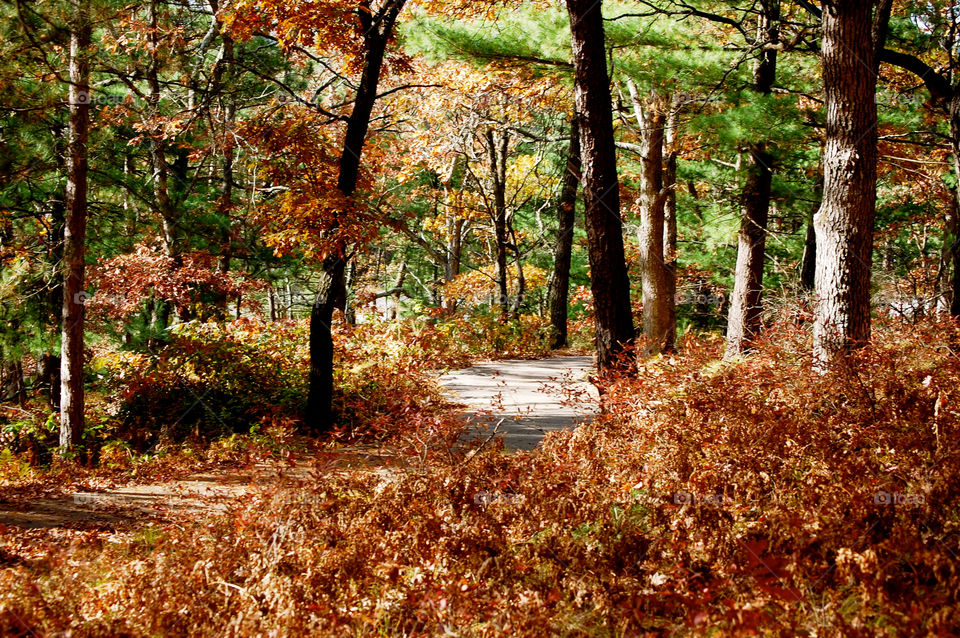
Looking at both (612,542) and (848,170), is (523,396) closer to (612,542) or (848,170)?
(848,170)

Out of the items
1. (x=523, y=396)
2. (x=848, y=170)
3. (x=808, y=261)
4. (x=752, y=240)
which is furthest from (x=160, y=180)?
(x=808, y=261)

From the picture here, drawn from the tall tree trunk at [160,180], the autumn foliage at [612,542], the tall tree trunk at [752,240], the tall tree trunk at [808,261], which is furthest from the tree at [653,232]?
the tall tree trunk at [160,180]

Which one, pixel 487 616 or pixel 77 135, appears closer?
pixel 487 616

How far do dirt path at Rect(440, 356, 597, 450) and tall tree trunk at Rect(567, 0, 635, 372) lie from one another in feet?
2.69

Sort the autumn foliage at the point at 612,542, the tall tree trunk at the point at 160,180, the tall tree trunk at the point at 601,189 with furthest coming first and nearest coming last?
the tall tree trunk at the point at 160,180, the tall tree trunk at the point at 601,189, the autumn foliage at the point at 612,542

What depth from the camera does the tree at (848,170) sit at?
6.62m

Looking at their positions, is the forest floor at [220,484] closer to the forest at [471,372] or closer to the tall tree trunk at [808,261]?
the forest at [471,372]

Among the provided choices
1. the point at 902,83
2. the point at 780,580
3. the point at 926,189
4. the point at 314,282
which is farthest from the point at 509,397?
the point at 314,282

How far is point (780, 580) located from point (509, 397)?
7.45m

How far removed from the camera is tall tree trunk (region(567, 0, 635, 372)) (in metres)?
7.34

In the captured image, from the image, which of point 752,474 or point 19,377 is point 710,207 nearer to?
point 752,474

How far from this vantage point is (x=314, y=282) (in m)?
28.4

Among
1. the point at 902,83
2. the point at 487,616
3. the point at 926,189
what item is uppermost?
the point at 902,83

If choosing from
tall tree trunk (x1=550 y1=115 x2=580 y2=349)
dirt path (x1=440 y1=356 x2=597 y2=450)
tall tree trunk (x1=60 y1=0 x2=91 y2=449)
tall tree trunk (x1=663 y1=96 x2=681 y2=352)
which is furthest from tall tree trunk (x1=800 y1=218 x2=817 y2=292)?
tall tree trunk (x1=60 y1=0 x2=91 y2=449)
